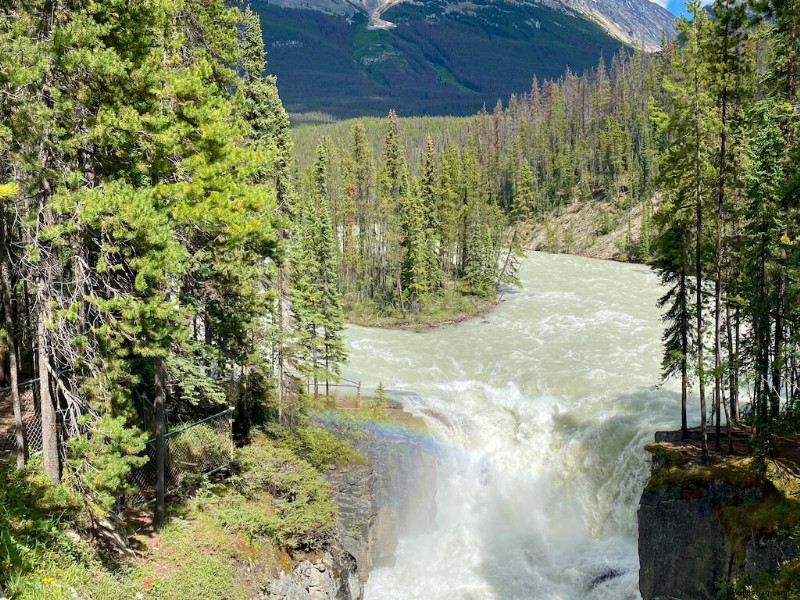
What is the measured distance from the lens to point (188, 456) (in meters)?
17.0

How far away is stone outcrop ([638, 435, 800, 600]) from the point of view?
16.1m

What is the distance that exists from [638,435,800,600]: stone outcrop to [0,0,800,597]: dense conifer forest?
75.4 inches

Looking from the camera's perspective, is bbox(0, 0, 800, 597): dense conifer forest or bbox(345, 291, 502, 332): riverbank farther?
bbox(345, 291, 502, 332): riverbank

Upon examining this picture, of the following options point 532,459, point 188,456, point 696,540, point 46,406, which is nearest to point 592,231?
point 532,459

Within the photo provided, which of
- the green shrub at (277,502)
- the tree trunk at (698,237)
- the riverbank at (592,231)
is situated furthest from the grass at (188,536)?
the riverbank at (592,231)

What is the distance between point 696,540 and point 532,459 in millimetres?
10544

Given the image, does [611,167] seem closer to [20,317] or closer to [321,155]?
[321,155]

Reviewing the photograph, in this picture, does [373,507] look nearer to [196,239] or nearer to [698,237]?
[196,239]

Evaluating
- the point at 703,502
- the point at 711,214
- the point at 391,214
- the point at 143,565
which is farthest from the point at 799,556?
the point at 391,214

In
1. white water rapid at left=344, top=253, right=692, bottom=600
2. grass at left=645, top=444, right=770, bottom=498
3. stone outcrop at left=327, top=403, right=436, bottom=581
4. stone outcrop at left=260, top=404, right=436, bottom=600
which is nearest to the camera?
grass at left=645, top=444, right=770, bottom=498

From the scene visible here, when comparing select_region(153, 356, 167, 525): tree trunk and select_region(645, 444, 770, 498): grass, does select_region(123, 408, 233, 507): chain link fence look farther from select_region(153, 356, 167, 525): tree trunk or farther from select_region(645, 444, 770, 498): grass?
select_region(645, 444, 770, 498): grass

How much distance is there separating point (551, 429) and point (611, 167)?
274 feet

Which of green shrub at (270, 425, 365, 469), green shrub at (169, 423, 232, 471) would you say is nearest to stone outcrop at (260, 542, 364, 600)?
green shrub at (169, 423, 232, 471)

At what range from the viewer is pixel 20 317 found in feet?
51.0
